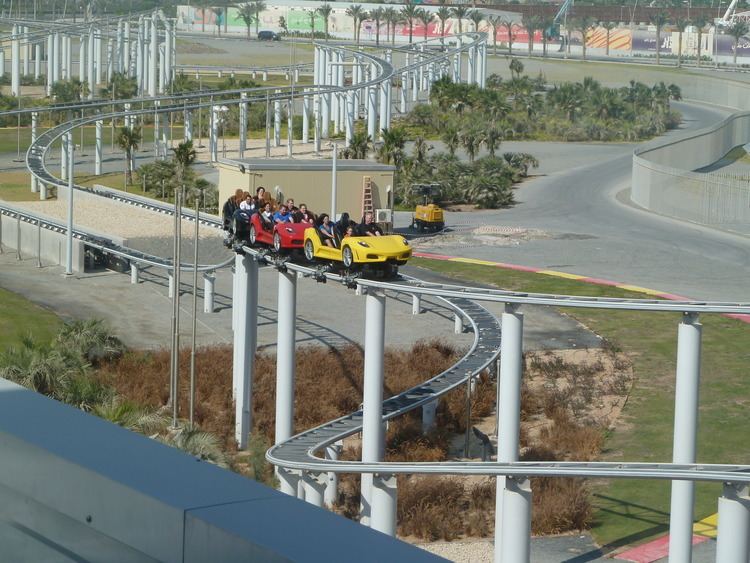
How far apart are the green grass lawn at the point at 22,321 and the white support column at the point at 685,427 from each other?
1742 centimetres

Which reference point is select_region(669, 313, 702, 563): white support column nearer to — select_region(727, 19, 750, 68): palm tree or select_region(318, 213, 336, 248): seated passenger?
select_region(318, 213, 336, 248): seated passenger

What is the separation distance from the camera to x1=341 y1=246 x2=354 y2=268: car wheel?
21656 mm

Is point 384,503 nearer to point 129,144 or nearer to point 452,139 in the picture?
point 129,144

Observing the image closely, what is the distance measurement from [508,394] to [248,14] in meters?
172

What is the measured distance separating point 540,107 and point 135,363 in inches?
2644

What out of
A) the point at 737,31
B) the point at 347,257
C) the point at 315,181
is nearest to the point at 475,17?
the point at 737,31

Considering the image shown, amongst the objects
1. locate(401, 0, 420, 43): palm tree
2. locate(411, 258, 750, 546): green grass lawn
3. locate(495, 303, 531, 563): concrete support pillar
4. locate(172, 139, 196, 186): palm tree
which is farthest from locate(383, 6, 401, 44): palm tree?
locate(495, 303, 531, 563): concrete support pillar

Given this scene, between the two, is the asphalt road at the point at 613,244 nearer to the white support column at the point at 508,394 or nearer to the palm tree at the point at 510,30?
the white support column at the point at 508,394

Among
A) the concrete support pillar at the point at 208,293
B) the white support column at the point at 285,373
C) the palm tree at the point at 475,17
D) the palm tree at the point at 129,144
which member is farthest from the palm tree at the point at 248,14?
the white support column at the point at 285,373

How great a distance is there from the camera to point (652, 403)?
1093 inches

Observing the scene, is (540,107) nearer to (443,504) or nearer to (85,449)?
(443,504)

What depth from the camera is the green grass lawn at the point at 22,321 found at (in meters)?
31.2

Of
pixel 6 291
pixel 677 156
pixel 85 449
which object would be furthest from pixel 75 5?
pixel 85 449

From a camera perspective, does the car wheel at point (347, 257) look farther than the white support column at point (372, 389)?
Yes
